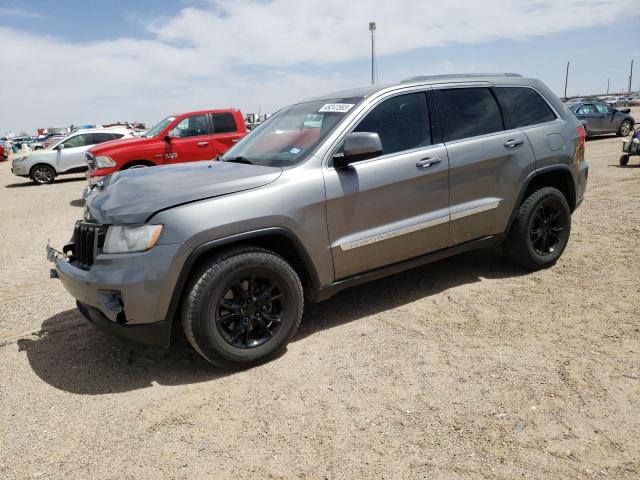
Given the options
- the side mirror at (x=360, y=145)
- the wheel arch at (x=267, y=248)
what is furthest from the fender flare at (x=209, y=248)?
the side mirror at (x=360, y=145)

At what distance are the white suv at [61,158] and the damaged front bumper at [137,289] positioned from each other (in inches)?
541

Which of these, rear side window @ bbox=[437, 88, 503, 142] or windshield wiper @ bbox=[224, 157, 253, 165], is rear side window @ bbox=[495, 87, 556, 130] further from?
windshield wiper @ bbox=[224, 157, 253, 165]

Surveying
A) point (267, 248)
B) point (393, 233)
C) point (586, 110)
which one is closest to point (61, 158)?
point (267, 248)

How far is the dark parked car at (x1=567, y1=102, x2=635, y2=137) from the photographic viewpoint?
1911 cm

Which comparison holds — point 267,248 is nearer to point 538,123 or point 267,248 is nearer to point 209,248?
point 209,248

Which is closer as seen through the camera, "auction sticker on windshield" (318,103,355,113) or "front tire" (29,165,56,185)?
"auction sticker on windshield" (318,103,355,113)

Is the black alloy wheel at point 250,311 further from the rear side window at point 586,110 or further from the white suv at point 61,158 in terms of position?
the rear side window at point 586,110

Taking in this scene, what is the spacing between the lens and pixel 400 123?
399cm

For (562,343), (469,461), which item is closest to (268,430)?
(469,461)

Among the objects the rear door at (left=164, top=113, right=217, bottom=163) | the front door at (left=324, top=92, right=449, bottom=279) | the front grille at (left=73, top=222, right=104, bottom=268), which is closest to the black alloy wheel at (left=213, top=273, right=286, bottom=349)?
the front door at (left=324, top=92, right=449, bottom=279)

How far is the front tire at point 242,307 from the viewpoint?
3.12 m

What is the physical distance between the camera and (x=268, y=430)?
2752 millimetres

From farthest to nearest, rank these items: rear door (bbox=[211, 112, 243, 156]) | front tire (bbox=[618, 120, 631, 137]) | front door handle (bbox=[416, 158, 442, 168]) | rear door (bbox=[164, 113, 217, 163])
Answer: front tire (bbox=[618, 120, 631, 137]) < rear door (bbox=[211, 112, 243, 156]) < rear door (bbox=[164, 113, 217, 163]) < front door handle (bbox=[416, 158, 442, 168])

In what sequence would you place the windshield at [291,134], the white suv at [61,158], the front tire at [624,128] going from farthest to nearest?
the front tire at [624,128]
the white suv at [61,158]
the windshield at [291,134]
